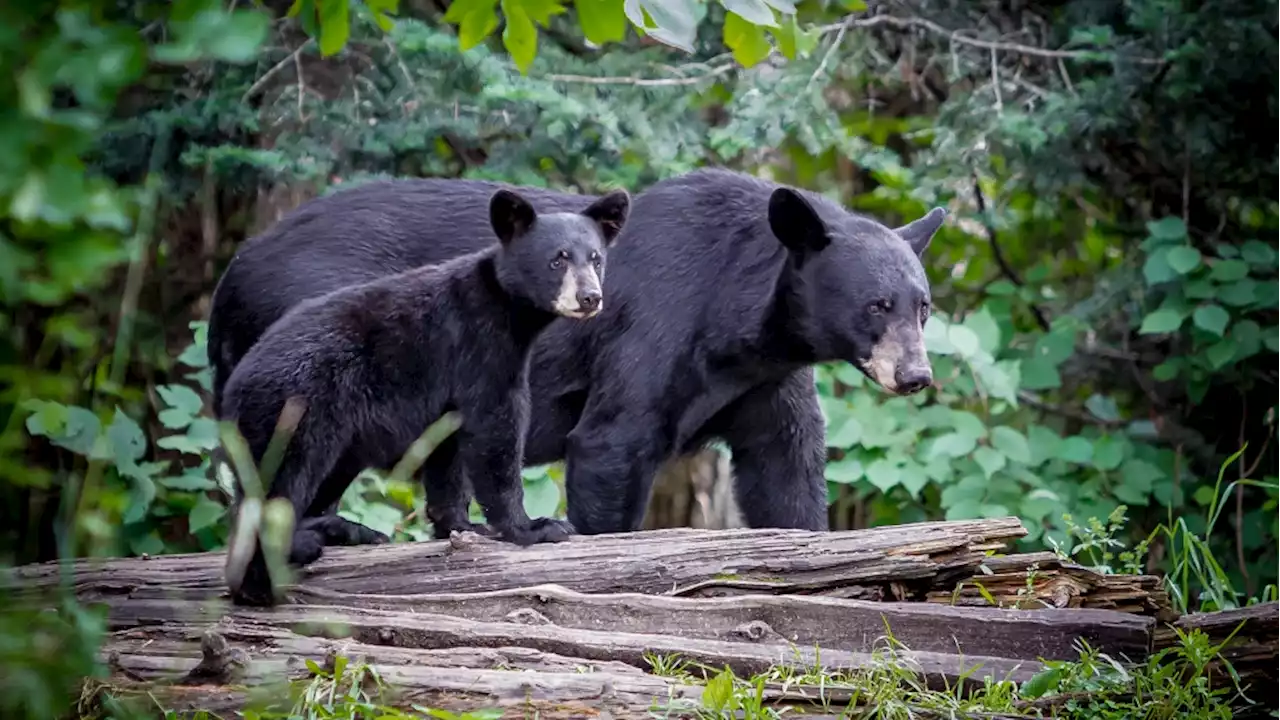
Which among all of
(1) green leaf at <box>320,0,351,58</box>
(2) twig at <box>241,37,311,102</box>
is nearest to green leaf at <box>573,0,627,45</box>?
(1) green leaf at <box>320,0,351,58</box>

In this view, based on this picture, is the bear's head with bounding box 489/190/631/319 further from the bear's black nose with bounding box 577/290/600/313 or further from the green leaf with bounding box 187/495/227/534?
the green leaf with bounding box 187/495/227/534

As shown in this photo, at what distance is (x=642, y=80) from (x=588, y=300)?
229 centimetres

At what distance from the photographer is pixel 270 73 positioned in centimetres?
628

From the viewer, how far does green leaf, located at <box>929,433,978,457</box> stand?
22.3 ft

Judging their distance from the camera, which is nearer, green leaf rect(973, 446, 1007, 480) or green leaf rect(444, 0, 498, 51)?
green leaf rect(444, 0, 498, 51)

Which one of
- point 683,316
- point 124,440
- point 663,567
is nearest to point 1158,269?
point 683,316

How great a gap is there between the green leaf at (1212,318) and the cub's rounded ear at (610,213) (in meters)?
3.43

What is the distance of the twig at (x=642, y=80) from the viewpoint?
652cm

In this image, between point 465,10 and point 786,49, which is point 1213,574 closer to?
point 786,49

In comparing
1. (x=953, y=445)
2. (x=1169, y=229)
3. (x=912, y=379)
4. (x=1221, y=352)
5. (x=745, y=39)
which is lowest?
(x=953, y=445)

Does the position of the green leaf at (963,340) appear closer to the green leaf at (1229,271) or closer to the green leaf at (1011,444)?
the green leaf at (1011,444)

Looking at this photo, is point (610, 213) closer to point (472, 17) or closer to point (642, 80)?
point (472, 17)

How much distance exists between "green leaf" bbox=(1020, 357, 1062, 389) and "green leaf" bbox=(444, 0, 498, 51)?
408cm

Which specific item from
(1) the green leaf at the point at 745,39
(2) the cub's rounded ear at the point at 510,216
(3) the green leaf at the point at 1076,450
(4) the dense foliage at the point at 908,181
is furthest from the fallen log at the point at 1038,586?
(3) the green leaf at the point at 1076,450
